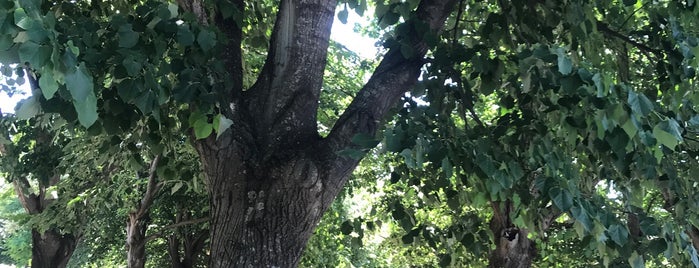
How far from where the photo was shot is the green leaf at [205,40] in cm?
244

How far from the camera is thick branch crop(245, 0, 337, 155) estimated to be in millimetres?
2706

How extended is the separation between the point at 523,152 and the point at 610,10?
48.9 inches

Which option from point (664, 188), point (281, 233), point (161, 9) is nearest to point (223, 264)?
point (281, 233)

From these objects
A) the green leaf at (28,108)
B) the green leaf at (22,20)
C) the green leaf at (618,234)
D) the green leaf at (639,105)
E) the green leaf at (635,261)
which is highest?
the green leaf at (639,105)

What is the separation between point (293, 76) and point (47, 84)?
1.34m

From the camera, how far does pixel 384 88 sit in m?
2.87

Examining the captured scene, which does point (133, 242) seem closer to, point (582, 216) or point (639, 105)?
point (582, 216)

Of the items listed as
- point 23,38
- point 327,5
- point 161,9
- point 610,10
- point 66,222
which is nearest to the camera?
point 23,38

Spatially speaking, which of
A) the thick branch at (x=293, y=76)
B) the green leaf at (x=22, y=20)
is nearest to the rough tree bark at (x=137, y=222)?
the thick branch at (x=293, y=76)

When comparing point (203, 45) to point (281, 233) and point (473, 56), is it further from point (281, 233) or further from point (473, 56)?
point (473, 56)

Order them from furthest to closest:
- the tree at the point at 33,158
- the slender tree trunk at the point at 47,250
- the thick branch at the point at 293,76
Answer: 1. the slender tree trunk at the point at 47,250
2. the tree at the point at 33,158
3. the thick branch at the point at 293,76

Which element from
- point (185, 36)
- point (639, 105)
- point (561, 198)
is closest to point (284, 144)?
point (185, 36)

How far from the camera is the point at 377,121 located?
281 centimetres

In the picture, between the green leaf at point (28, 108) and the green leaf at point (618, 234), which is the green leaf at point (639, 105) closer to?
the green leaf at point (618, 234)
